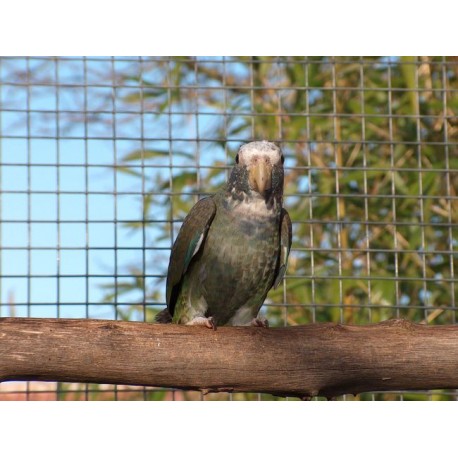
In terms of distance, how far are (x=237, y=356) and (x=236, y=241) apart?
1.68 feet

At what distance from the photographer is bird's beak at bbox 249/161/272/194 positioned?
2.68 m

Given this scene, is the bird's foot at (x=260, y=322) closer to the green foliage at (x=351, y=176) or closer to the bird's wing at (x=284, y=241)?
the bird's wing at (x=284, y=241)

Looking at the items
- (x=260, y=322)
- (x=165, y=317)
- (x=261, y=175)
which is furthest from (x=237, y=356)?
(x=165, y=317)

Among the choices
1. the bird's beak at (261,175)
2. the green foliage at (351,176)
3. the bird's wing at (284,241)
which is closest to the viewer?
the bird's beak at (261,175)

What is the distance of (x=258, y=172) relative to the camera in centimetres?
268

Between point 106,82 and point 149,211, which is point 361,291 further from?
point 106,82

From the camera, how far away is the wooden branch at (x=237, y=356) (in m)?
2.24

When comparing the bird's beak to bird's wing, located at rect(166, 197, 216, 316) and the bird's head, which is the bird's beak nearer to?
the bird's head

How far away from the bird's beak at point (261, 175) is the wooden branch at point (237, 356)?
494mm

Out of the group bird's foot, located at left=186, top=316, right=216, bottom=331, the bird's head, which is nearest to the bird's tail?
bird's foot, located at left=186, top=316, right=216, bottom=331

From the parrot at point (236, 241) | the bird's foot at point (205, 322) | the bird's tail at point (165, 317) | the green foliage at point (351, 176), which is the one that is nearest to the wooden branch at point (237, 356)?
the bird's foot at point (205, 322)

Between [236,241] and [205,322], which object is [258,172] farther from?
[205,322]
